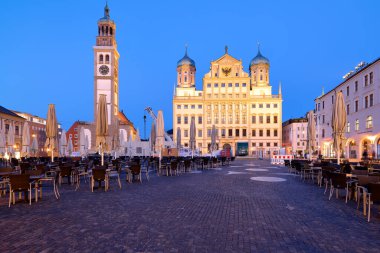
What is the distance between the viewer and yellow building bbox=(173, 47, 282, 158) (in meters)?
70.4

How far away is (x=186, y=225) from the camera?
614 cm

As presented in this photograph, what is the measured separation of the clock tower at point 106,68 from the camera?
6109 centimetres

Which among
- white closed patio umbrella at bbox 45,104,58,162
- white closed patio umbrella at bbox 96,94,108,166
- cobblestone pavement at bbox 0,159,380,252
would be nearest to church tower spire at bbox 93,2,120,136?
white closed patio umbrella at bbox 45,104,58,162

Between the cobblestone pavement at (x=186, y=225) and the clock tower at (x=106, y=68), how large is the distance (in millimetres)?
53888

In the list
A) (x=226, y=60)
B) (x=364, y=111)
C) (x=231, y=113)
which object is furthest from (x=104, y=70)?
(x=364, y=111)

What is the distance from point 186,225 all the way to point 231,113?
216ft

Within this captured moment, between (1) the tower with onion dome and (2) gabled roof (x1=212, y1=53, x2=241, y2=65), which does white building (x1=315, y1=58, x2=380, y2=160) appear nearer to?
(2) gabled roof (x1=212, y1=53, x2=241, y2=65)

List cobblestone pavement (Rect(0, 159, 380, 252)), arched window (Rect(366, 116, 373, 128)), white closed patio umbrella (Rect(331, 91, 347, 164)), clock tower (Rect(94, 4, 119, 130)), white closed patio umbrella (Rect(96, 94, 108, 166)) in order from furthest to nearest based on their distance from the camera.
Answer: clock tower (Rect(94, 4, 119, 130)), arched window (Rect(366, 116, 373, 128)), white closed patio umbrella (Rect(96, 94, 108, 166)), white closed patio umbrella (Rect(331, 91, 347, 164)), cobblestone pavement (Rect(0, 159, 380, 252))

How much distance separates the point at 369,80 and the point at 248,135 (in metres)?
40.3

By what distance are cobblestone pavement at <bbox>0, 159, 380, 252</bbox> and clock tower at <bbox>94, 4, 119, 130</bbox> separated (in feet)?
177

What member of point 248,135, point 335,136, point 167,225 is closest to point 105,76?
point 248,135

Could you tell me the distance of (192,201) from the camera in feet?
29.4

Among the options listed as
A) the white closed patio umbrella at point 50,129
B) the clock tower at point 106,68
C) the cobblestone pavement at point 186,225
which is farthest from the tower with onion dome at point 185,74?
the cobblestone pavement at point 186,225

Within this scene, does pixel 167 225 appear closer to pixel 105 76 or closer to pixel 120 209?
pixel 120 209
